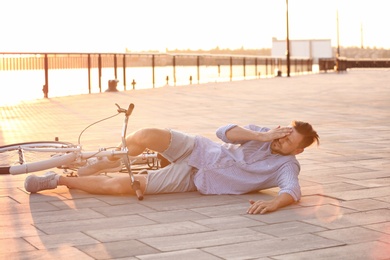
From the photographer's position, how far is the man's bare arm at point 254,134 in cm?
609

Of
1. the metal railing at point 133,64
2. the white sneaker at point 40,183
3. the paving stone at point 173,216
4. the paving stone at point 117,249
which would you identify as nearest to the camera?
the paving stone at point 117,249

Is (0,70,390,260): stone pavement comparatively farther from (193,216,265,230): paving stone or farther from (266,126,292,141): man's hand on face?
(266,126,292,141): man's hand on face

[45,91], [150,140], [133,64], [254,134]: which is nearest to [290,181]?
[254,134]

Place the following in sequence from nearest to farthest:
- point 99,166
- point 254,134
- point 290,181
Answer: point 290,181 → point 254,134 → point 99,166

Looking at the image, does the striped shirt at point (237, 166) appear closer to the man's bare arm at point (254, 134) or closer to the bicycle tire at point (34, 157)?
the man's bare arm at point (254, 134)

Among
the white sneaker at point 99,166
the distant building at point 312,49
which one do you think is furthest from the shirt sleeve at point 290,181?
the distant building at point 312,49

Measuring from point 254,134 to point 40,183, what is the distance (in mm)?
1864

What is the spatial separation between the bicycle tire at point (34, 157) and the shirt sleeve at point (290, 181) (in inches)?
66.3

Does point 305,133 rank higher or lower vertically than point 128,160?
higher

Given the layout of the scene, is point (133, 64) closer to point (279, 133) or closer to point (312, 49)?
point (279, 133)

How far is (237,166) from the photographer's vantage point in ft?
20.9

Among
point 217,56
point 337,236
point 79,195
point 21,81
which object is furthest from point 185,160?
point 217,56

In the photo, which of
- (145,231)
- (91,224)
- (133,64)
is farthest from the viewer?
(133,64)

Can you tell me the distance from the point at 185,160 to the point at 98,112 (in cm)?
961
